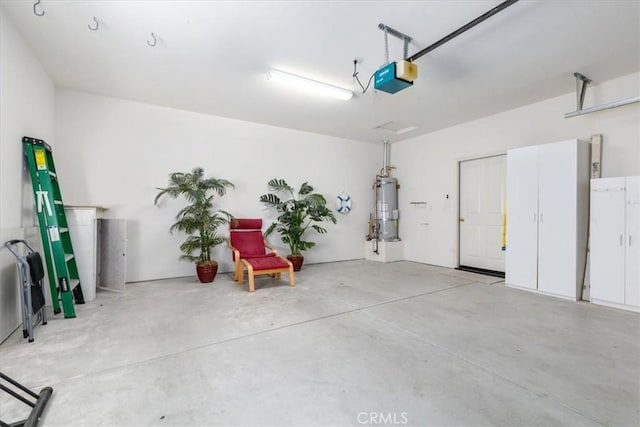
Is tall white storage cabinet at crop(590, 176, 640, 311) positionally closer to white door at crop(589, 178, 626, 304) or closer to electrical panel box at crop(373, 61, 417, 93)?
white door at crop(589, 178, 626, 304)

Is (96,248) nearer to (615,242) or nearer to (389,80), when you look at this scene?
(389,80)

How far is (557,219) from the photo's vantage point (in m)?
3.78

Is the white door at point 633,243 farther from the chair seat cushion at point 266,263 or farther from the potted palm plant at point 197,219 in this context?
the potted palm plant at point 197,219

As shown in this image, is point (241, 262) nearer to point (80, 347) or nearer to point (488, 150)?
point (80, 347)

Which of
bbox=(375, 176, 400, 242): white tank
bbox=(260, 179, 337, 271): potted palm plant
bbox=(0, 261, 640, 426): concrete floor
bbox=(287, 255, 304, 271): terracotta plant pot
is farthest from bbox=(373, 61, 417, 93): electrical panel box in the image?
bbox=(375, 176, 400, 242): white tank

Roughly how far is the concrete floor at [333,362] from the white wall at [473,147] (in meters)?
2.18

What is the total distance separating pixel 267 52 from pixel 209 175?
8.93 feet

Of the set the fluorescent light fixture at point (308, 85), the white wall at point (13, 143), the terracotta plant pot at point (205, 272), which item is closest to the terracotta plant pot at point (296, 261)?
the terracotta plant pot at point (205, 272)

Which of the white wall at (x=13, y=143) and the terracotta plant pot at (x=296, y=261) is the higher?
the white wall at (x=13, y=143)

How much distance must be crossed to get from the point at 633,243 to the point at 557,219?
2.42 ft

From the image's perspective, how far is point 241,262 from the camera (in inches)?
173

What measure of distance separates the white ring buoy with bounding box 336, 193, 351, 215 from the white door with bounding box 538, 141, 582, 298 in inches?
143

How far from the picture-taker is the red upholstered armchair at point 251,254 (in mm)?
4125

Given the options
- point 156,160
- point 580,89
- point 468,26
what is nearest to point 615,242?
point 580,89
